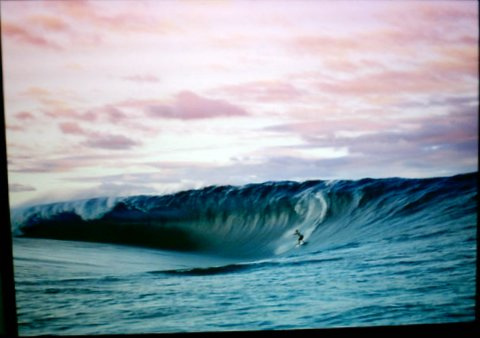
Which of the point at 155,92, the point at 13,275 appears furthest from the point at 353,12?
the point at 13,275

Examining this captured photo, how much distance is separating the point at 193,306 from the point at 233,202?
657 millimetres

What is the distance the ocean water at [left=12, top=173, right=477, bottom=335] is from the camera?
2.79m

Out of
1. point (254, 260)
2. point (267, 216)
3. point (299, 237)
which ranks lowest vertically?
point (254, 260)

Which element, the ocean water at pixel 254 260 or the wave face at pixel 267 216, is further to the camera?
the wave face at pixel 267 216

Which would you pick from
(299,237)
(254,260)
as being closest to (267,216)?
(299,237)

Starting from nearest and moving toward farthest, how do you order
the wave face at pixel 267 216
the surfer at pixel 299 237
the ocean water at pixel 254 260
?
the ocean water at pixel 254 260 → the wave face at pixel 267 216 → the surfer at pixel 299 237

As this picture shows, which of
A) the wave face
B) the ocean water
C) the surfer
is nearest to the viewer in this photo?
the ocean water

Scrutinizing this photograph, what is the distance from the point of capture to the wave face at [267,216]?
2.95 metres

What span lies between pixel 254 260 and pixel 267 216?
13.4 inches

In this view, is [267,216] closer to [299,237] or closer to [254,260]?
[299,237]

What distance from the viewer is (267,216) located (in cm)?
327

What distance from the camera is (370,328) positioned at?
275 centimetres

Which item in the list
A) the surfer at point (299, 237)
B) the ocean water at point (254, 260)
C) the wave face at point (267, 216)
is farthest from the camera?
the surfer at point (299, 237)

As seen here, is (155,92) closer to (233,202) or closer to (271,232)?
(233,202)
